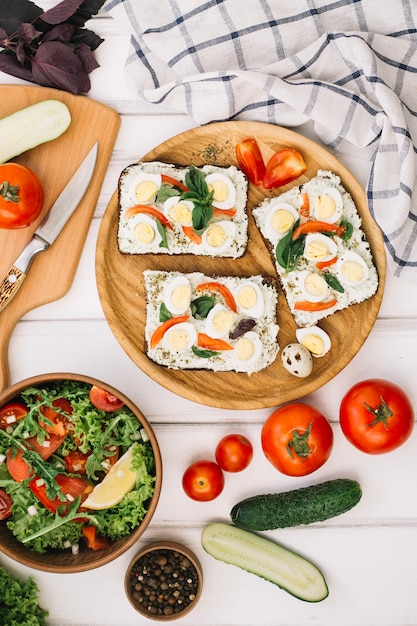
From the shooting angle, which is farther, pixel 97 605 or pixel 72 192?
pixel 97 605

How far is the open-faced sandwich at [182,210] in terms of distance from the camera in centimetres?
247

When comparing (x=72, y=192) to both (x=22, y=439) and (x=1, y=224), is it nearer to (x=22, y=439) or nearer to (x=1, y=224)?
(x=1, y=224)

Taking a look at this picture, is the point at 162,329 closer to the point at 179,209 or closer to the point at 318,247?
the point at 179,209

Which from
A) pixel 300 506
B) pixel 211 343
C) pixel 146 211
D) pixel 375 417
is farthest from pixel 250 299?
pixel 300 506

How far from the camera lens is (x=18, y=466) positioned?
2443 mm

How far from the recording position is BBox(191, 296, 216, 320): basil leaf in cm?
249

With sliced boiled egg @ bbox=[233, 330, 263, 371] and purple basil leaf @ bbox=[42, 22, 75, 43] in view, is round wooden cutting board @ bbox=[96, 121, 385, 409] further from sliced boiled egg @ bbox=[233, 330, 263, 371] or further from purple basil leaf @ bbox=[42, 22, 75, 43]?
purple basil leaf @ bbox=[42, 22, 75, 43]

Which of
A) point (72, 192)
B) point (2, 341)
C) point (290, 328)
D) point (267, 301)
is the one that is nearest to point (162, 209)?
point (72, 192)

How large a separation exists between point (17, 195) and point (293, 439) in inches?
58.5

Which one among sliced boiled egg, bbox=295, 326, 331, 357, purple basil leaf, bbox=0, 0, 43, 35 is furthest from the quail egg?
purple basil leaf, bbox=0, 0, 43, 35

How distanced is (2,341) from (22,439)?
46 cm

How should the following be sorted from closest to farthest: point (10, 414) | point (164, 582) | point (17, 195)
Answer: point (17, 195), point (10, 414), point (164, 582)

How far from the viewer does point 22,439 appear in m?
2.46

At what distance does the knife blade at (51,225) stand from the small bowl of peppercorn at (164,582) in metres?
1.29
